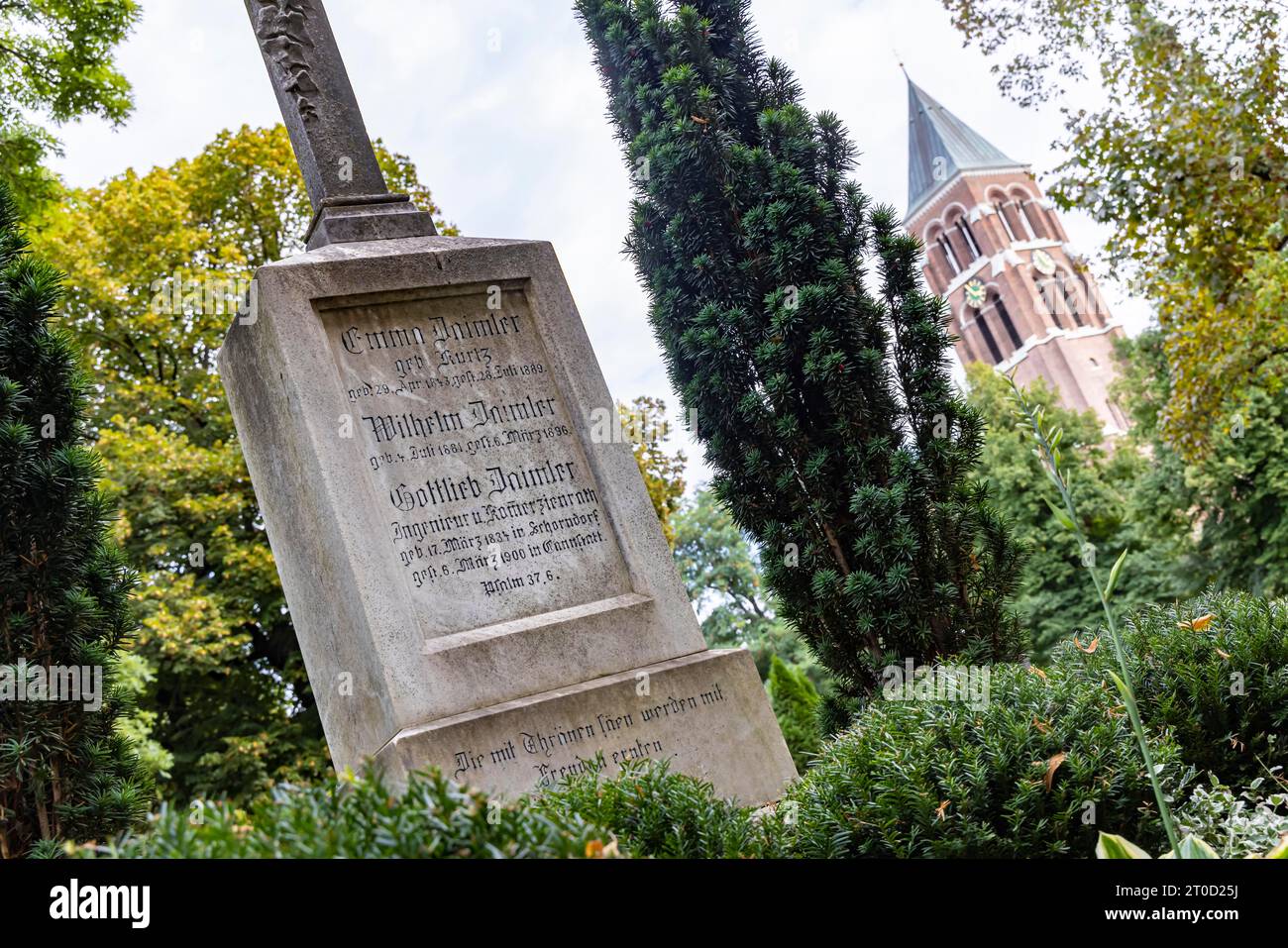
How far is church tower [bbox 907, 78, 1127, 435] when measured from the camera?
7431cm

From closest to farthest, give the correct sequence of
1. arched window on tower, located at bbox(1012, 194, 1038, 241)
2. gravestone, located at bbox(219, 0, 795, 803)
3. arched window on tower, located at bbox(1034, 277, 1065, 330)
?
gravestone, located at bbox(219, 0, 795, 803), arched window on tower, located at bbox(1034, 277, 1065, 330), arched window on tower, located at bbox(1012, 194, 1038, 241)

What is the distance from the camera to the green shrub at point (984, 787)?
4.04 metres

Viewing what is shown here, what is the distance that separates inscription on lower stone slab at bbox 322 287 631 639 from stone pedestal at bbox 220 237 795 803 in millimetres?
10

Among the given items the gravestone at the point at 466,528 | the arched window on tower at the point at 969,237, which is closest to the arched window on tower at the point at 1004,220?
the arched window on tower at the point at 969,237

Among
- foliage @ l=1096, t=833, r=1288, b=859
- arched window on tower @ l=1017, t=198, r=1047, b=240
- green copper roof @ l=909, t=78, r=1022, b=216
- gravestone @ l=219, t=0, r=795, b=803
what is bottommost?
foliage @ l=1096, t=833, r=1288, b=859

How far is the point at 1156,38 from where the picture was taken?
15492 millimetres

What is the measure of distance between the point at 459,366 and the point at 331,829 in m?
3.99

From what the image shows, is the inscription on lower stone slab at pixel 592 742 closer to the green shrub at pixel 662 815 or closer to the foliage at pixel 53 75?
the green shrub at pixel 662 815

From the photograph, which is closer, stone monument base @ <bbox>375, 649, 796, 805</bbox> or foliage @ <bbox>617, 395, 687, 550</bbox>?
stone monument base @ <bbox>375, 649, 796, 805</bbox>

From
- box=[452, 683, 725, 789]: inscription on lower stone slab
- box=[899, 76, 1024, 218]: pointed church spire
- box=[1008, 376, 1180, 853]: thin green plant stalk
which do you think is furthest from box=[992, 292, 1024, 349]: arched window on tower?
box=[1008, 376, 1180, 853]: thin green plant stalk

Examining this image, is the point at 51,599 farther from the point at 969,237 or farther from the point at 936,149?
the point at 936,149

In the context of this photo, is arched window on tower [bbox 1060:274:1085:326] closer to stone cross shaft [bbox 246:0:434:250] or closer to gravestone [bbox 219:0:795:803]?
stone cross shaft [bbox 246:0:434:250]

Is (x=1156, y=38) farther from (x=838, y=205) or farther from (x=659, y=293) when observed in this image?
(x=659, y=293)

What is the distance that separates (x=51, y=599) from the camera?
6625mm
